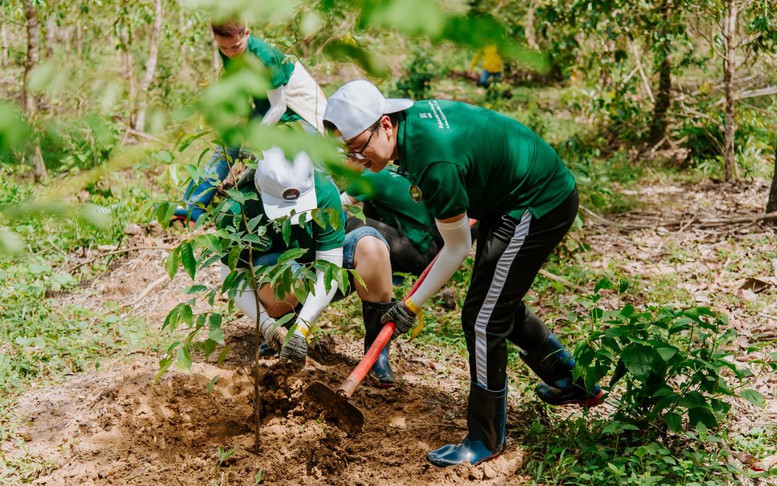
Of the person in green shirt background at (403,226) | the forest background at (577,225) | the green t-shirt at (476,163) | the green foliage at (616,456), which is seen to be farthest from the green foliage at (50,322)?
the green foliage at (616,456)

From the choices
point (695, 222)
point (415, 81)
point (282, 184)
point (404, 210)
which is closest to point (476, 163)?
point (282, 184)

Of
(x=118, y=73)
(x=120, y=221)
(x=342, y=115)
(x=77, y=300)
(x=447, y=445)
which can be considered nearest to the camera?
(x=118, y=73)

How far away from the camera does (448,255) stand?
2.55 meters

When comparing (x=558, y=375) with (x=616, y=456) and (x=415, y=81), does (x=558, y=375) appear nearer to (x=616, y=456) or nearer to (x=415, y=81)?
(x=616, y=456)

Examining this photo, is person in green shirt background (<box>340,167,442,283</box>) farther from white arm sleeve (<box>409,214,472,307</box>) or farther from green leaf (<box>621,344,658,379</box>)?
green leaf (<box>621,344,658,379</box>)

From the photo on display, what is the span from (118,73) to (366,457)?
2.12 m

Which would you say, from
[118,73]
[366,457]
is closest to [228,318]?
[366,457]

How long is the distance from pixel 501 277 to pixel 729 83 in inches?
164

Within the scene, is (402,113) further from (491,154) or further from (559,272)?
(559,272)

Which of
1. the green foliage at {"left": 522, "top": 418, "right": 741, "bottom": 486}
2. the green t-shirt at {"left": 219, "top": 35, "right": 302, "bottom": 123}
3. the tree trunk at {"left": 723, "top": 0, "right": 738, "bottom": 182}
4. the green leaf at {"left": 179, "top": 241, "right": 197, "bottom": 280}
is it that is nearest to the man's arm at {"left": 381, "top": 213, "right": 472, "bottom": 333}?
the green foliage at {"left": 522, "top": 418, "right": 741, "bottom": 486}

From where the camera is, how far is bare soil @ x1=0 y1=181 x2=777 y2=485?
8.87 ft

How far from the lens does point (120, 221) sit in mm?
5000

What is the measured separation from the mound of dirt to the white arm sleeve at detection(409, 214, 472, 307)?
2.03 feet

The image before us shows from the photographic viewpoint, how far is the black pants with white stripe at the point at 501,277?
2.45m
